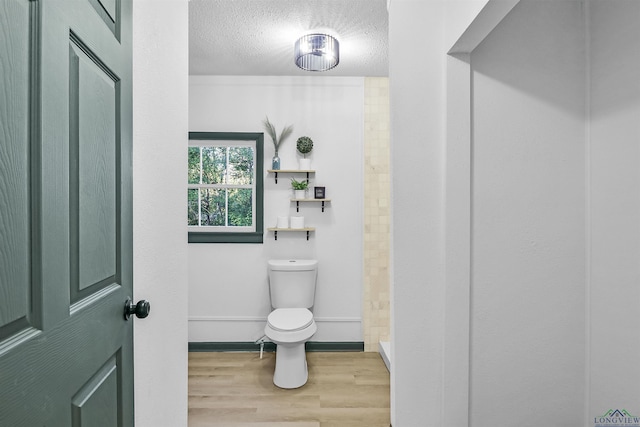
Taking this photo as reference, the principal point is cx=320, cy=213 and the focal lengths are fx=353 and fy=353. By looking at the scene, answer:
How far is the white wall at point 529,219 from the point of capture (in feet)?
5.28

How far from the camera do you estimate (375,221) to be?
3.01 metres

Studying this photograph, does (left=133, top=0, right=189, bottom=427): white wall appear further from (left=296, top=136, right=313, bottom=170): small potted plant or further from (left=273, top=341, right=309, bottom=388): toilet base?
(left=296, top=136, right=313, bottom=170): small potted plant

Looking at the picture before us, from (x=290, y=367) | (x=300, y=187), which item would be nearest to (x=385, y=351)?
(x=290, y=367)

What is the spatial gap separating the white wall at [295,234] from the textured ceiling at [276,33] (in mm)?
233

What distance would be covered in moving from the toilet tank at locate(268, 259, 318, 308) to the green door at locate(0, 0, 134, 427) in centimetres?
175

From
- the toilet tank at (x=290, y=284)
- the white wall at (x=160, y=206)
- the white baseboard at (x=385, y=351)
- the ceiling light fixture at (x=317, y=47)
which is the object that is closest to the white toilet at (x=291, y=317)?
the toilet tank at (x=290, y=284)

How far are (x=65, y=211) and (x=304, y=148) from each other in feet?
7.50

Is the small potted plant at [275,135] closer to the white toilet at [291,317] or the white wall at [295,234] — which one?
the white wall at [295,234]

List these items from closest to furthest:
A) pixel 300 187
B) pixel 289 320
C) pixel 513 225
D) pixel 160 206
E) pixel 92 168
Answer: pixel 92 168 → pixel 160 206 → pixel 513 225 → pixel 289 320 → pixel 300 187

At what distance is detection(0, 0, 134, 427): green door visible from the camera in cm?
59

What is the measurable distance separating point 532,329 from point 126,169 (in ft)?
5.89

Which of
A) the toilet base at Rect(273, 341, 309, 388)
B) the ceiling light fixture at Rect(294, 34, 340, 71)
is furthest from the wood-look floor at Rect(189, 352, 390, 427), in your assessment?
the ceiling light fixture at Rect(294, 34, 340, 71)

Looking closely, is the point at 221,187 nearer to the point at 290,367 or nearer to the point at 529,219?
the point at 290,367

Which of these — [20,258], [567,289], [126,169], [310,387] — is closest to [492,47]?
[567,289]
